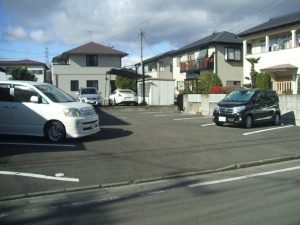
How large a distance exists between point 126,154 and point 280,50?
75.9 ft

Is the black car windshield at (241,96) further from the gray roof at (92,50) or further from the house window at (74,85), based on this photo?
the gray roof at (92,50)

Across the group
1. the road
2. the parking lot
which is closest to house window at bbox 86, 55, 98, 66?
the parking lot

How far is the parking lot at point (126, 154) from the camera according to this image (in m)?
8.41

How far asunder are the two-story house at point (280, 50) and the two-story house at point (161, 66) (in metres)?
21.5

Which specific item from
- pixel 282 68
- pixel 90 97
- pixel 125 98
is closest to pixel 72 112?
pixel 90 97

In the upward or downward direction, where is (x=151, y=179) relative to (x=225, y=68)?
downward

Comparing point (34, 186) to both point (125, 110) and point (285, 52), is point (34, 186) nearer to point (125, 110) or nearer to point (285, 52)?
point (125, 110)

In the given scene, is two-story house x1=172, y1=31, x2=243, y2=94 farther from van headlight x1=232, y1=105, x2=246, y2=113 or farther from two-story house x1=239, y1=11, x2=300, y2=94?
van headlight x1=232, y1=105, x2=246, y2=113

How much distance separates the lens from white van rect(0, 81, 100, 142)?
496 inches

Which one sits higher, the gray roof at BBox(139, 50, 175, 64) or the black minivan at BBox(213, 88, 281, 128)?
the gray roof at BBox(139, 50, 175, 64)

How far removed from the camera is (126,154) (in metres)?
10.9

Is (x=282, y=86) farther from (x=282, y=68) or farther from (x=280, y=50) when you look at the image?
(x=280, y=50)

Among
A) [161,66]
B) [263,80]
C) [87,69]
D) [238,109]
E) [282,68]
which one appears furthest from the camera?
[161,66]

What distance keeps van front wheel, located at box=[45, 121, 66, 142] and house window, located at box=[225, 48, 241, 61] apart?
30.0 metres
